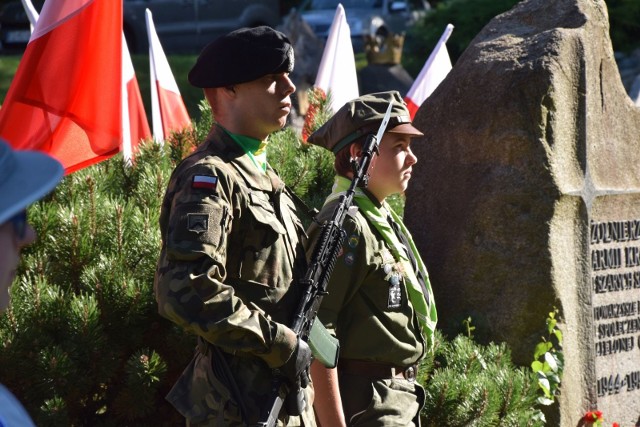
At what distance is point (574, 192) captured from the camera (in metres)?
4.68

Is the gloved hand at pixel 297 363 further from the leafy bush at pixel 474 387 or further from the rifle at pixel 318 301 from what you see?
the leafy bush at pixel 474 387

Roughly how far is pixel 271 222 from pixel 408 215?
2320 mm

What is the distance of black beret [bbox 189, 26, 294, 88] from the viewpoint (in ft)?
9.02

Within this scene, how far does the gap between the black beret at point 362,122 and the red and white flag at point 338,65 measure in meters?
3.48

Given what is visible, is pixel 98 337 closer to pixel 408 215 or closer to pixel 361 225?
pixel 361 225

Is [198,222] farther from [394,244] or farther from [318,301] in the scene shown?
[394,244]

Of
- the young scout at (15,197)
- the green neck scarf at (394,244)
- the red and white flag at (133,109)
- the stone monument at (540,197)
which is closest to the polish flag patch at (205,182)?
the green neck scarf at (394,244)

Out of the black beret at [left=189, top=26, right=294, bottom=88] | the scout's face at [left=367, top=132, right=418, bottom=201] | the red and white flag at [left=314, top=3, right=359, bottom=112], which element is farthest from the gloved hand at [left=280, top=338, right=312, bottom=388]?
the red and white flag at [left=314, top=3, right=359, bottom=112]

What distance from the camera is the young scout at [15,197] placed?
49.6 inches

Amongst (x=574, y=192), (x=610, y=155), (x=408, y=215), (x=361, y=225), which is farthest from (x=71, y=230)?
(x=610, y=155)

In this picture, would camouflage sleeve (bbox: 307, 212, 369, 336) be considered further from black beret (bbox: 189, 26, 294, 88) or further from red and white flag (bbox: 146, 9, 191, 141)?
red and white flag (bbox: 146, 9, 191, 141)

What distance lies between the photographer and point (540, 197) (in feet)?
15.0

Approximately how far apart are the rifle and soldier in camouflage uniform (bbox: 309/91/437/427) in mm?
151

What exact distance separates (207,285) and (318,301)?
0.37m
